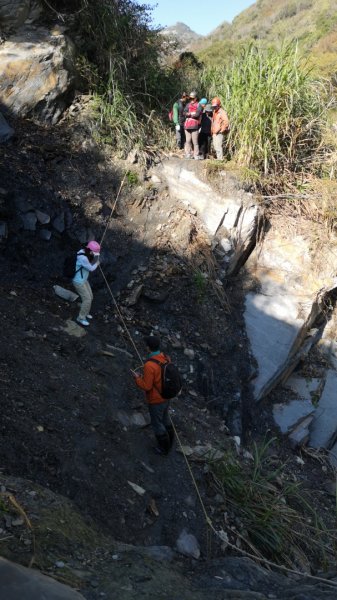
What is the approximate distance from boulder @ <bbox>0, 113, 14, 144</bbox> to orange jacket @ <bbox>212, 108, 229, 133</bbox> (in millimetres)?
3338

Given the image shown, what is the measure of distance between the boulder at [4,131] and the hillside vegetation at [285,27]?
51.7 feet

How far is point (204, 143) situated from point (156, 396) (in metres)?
5.42

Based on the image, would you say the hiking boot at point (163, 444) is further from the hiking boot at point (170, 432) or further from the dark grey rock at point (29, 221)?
the dark grey rock at point (29, 221)

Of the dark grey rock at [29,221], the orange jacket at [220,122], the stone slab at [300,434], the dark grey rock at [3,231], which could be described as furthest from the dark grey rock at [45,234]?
the stone slab at [300,434]

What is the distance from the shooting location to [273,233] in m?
8.34

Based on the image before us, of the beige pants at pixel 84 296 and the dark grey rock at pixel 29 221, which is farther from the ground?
the dark grey rock at pixel 29 221

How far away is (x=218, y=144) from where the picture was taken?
827cm

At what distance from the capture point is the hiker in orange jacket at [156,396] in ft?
15.1

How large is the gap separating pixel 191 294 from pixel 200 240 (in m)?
1.01

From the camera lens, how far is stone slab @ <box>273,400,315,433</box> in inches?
293

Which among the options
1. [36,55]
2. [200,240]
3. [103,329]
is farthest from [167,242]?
[36,55]

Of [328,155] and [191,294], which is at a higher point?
[328,155]

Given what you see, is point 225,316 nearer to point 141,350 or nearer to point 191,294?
point 191,294

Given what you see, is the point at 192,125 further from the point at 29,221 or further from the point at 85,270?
the point at 85,270
